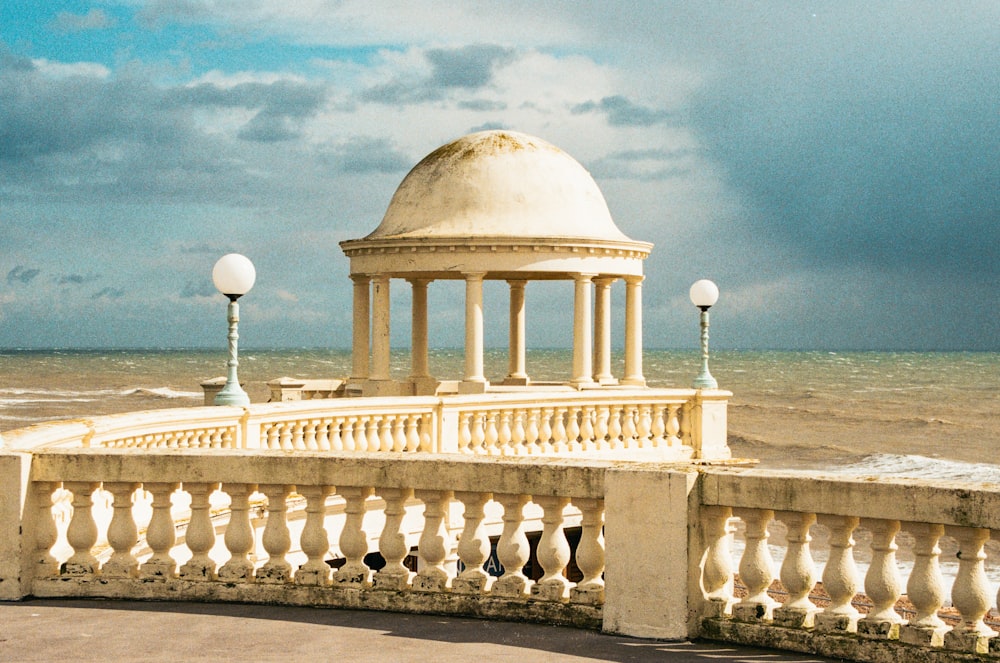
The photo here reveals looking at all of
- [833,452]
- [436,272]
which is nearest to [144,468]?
[436,272]

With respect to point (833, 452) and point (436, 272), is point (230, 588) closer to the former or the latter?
point (436, 272)

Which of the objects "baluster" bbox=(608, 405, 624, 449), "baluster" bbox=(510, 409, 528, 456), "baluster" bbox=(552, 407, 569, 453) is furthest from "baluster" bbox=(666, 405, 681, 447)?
"baluster" bbox=(510, 409, 528, 456)

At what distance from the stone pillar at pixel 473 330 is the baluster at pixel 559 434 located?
3.48 m

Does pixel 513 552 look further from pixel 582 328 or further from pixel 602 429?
pixel 582 328

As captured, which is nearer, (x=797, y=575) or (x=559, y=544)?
(x=797, y=575)

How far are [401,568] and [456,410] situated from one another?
10.3 metres

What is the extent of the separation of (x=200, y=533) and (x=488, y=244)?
15208 mm

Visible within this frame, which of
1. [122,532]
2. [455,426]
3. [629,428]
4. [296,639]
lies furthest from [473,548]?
[629,428]

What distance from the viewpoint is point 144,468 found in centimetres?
827

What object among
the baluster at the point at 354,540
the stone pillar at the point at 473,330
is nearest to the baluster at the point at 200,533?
the baluster at the point at 354,540

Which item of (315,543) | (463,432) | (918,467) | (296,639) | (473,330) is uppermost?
(473,330)

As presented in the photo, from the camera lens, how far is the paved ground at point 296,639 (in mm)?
6914

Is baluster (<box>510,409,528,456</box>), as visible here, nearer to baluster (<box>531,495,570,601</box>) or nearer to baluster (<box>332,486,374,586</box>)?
baluster (<box>332,486,374,586</box>)

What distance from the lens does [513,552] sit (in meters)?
7.76
